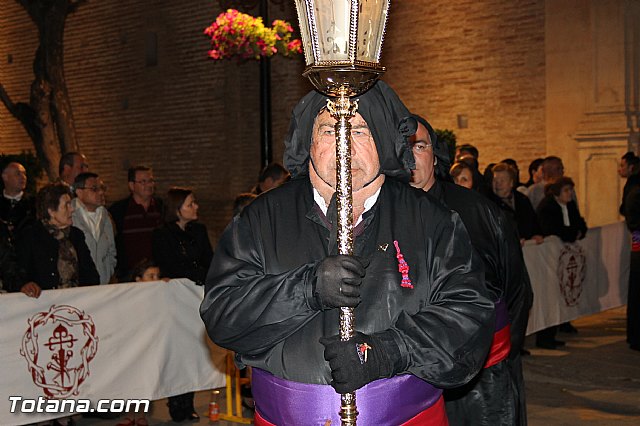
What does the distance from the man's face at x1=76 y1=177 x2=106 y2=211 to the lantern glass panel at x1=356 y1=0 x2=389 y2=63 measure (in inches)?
243

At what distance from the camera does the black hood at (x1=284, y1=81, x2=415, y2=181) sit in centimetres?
340

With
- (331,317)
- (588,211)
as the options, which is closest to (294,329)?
(331,317)

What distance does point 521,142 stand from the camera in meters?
16.0

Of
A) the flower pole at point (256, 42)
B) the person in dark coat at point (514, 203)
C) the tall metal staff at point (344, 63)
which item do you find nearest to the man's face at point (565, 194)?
the person in dark coat at point (514, 203)

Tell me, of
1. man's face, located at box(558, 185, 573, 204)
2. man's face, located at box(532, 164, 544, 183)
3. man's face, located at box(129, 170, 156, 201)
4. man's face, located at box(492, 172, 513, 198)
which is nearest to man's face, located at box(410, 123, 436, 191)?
man's face, located at box(129, 170, 156, 201)

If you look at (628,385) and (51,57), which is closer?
(628,385)

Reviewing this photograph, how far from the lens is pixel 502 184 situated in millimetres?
10633

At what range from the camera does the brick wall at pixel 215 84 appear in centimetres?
1616

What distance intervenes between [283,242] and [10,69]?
2290 centimetres

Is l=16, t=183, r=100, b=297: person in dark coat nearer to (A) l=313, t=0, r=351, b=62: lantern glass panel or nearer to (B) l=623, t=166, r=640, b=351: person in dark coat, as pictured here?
→ (A) l=313, t=0, r=351, b=62: lantern glass panel

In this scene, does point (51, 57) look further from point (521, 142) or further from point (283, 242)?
point (283, 242)

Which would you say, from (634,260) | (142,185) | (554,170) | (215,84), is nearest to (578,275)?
(634,260)

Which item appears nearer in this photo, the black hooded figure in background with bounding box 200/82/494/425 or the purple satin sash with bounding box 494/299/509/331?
the black hooded figure in background with bounding box 200/82/494/425

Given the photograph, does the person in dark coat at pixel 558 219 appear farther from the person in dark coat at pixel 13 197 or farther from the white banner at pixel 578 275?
the person in dark coat at pixel 13 197
